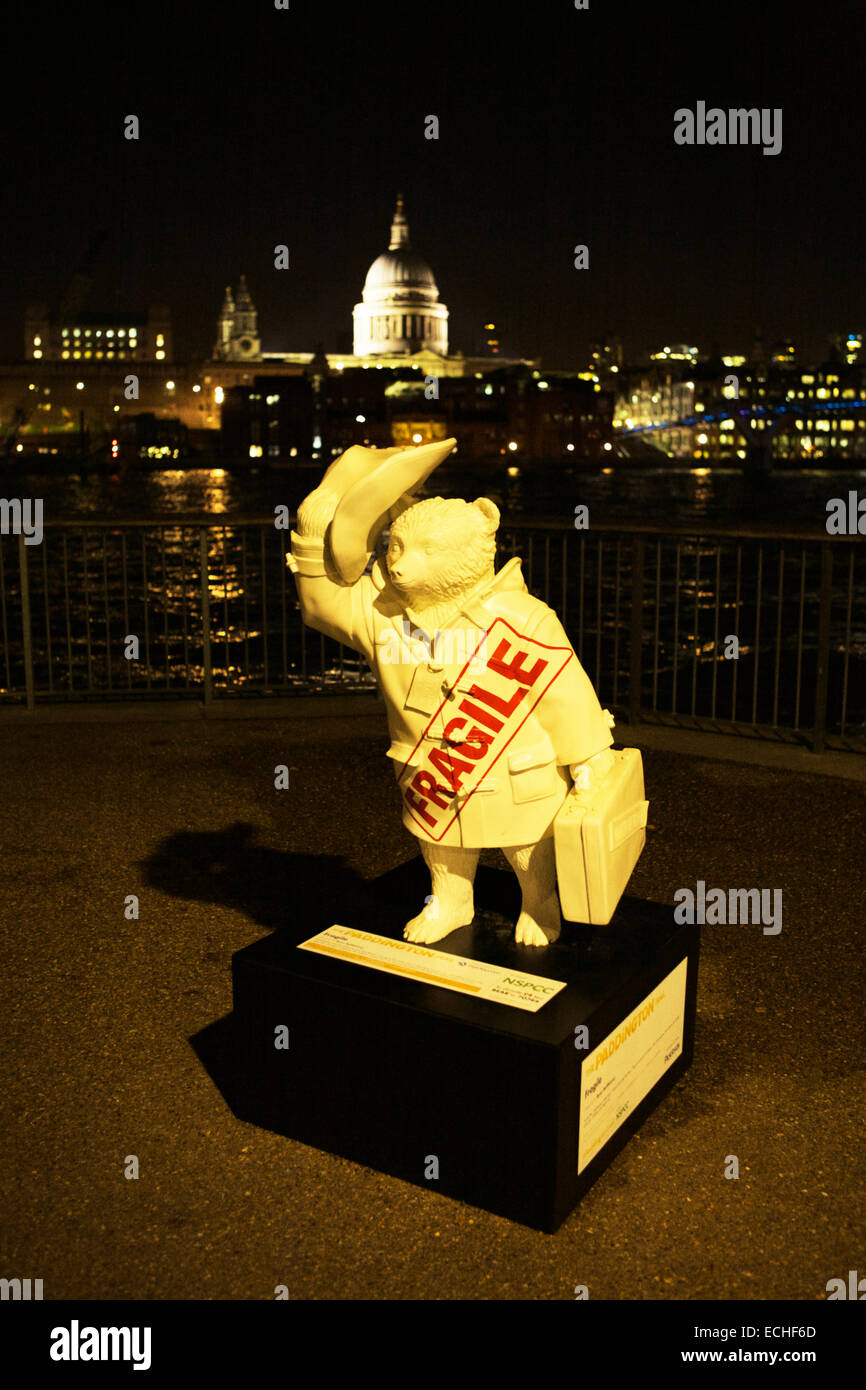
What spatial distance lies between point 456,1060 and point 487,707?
2.82 ft

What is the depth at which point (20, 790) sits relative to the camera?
241 inches

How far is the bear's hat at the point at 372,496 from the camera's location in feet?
10.1

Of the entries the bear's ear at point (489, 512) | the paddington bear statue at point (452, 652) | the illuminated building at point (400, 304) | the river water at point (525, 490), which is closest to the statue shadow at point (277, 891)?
the paddington bear statue at point (452, 652)

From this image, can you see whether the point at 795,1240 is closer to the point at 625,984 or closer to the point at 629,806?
the point at 625,984

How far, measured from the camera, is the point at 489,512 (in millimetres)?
3186

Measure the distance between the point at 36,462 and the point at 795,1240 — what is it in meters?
119

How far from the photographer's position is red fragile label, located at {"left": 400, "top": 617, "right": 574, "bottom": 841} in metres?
3.20

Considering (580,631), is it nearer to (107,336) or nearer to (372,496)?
(372,496)

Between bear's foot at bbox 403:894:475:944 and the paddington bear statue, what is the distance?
21 cm

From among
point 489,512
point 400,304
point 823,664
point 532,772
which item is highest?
point 400,304

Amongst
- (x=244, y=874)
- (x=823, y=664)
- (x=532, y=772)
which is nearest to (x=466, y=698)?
(x=532, y=772)

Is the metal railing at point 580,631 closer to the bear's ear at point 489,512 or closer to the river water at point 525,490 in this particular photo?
the bear's ear at point 489,512

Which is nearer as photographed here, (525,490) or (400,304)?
(525,490)

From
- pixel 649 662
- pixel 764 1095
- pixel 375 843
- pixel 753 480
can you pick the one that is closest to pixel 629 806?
pixel 764 1095
